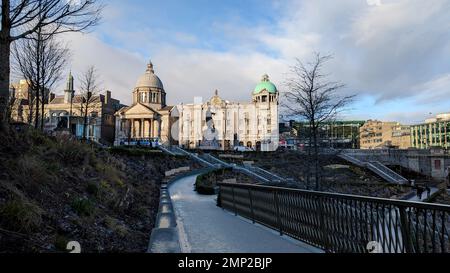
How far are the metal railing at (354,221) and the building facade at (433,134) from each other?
10081 cm

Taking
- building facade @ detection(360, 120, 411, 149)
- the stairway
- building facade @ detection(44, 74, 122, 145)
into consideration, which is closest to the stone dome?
building facade @ detection(44, 74, 122, 145)

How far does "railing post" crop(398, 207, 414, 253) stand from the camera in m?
4.23

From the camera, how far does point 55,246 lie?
5.04 m

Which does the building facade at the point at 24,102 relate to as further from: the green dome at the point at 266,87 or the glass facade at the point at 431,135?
the glass facade at the point at 431,135

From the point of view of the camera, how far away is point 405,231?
14.0 ft

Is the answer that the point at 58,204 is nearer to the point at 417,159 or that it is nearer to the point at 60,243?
the point at 60,243

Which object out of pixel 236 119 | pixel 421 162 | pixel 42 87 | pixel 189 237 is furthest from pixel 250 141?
pixel 189 237

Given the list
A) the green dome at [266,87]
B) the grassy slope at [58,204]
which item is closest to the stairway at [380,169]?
the green dome at [266,87]

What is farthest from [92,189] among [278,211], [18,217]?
[278,211]

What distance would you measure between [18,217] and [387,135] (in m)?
146

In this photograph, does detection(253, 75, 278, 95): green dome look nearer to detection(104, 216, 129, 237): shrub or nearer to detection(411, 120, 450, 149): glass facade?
detection(411, 120, 450, 149): glass facade

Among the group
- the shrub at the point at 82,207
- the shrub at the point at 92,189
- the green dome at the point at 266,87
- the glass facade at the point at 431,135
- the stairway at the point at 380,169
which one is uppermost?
the green dome at the point at 266,87

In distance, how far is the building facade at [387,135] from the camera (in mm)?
121750
